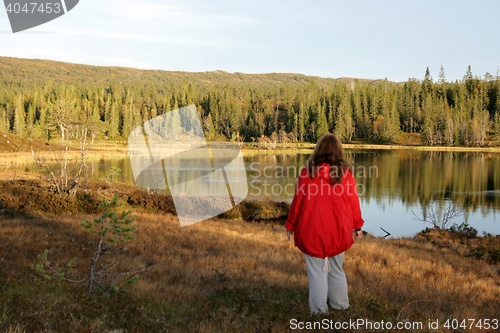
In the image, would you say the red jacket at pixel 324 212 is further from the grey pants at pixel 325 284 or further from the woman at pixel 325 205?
the grey pants at pixel 325 284

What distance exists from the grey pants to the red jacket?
0.16 metres

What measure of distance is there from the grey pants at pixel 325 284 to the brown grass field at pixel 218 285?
139 millimetres

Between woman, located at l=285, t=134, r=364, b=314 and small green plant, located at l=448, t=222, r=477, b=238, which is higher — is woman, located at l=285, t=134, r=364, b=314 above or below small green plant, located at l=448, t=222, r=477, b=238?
above

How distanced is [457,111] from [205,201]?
11631 centimetres

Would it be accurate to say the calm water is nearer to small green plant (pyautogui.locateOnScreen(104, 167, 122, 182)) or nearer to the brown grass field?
small green plant (pyautogui.locateOnScreen(104, 167, 122, 182))

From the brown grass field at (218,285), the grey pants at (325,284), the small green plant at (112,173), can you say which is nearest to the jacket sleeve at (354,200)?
the grey pants at (325,284)

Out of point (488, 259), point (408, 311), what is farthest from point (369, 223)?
point (408, 311)

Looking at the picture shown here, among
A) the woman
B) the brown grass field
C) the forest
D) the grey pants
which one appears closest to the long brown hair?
the woman

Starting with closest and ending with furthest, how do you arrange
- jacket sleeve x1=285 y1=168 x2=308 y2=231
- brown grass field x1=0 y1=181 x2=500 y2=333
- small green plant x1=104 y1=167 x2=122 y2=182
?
1. brown grass field x1=0 y1=181 x2=500 y2=333
2. jacket sleeve x1=285 y1=168 x2=308 y2=231
3. small green plant x1=104 y1=167 x2=122 y2=182

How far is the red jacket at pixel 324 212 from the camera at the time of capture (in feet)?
15.8

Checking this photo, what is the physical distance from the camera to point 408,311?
5539mm

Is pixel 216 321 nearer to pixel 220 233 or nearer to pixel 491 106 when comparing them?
pixel 220 233

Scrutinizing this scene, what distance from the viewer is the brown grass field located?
4777 mm

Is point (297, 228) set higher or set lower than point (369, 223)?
higher
